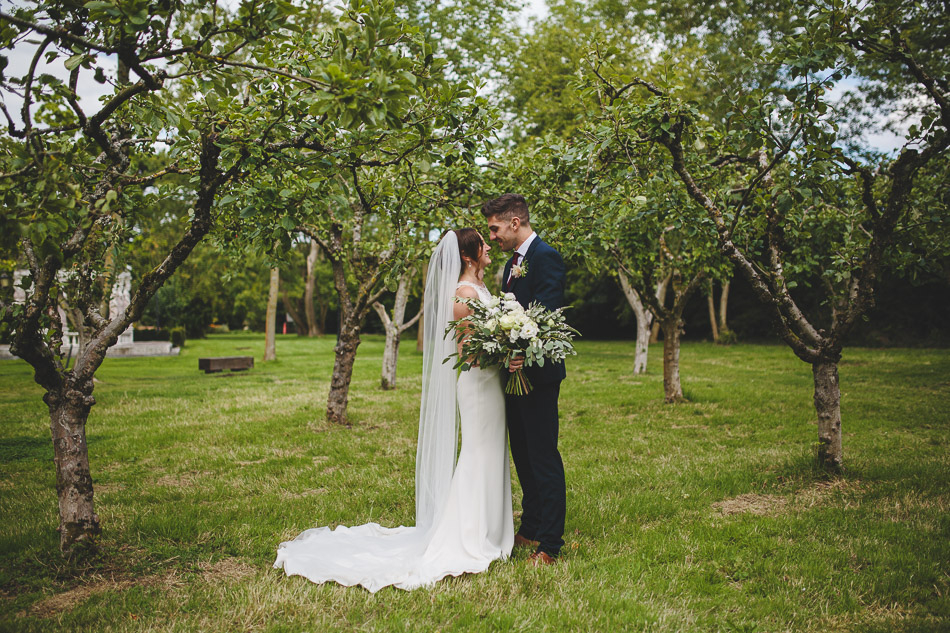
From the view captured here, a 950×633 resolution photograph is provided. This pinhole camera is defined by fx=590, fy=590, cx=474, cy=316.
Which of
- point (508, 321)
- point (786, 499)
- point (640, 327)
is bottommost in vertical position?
point (786, 499)

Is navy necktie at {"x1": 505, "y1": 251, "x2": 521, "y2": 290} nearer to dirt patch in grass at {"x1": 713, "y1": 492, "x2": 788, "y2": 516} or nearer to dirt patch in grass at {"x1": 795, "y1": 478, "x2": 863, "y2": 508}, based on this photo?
dirt patch in grass at {"x1": 713, "y1": 492, "x2": 788, "y2": 516}

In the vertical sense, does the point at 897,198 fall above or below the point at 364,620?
above

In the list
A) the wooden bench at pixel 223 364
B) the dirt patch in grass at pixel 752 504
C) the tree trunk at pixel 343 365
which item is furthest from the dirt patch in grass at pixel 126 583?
the wooden bench at pixel 223 364

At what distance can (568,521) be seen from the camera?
5430 mm

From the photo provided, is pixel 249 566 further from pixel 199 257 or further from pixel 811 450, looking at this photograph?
pixel 199 257

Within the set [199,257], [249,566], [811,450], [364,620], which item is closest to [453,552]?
[364,620]

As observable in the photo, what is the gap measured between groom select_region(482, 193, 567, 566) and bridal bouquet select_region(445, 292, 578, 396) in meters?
0.13

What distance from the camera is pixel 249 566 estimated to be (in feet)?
14.8

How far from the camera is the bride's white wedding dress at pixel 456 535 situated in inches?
171

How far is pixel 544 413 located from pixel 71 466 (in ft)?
11.7

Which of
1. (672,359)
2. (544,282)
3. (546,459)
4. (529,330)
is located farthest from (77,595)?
(672,359)

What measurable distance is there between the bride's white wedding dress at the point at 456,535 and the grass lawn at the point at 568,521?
20 cm

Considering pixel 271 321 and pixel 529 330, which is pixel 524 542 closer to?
pixel 529 330

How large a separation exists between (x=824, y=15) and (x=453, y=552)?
5.50 metres
